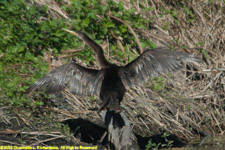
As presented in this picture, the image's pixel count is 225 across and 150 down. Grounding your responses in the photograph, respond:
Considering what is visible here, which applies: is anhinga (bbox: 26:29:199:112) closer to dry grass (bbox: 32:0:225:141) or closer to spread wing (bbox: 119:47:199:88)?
spread wing (bbox: 119:47:199:88)

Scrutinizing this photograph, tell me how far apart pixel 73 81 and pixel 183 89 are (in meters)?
3.06

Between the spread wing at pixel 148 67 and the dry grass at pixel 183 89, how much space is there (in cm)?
119

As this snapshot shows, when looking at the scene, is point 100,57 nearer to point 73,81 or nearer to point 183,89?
point 73,81

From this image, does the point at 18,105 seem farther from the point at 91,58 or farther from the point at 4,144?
the point at 91,58

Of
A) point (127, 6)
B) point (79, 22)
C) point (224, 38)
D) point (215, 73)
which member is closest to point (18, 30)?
point (79, 22)

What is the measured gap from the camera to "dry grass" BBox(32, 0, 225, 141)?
712 cm

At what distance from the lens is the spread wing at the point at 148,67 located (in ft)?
19.7

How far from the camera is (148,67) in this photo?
6.02 meters

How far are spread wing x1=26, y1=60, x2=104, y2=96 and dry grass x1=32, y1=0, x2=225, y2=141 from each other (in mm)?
854

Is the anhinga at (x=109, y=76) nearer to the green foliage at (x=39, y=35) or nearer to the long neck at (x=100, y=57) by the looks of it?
the long neck at (x=100, y=57)

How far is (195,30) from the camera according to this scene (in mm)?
9922

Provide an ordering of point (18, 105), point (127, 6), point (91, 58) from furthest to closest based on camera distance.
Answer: point (127, 6), point (91, 58), point (18, 105)

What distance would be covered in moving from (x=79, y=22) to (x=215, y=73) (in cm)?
312


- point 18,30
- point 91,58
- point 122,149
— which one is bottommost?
point 122,149
